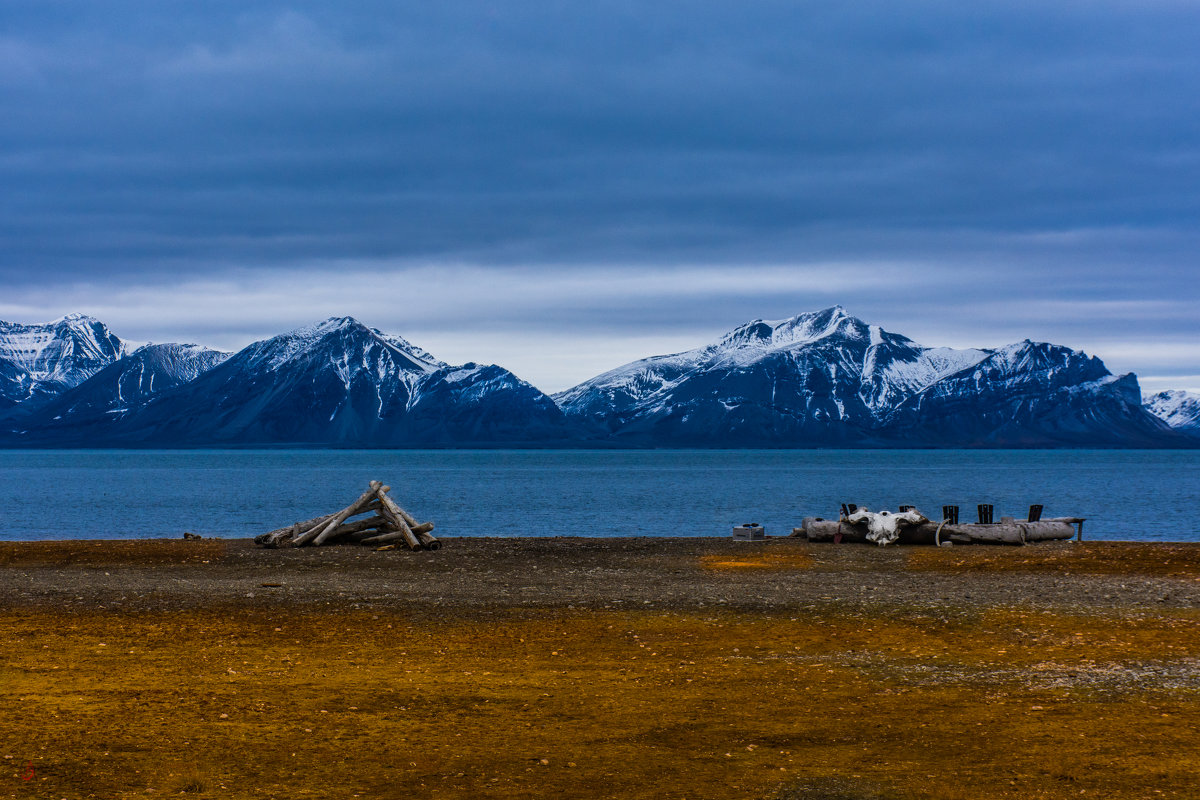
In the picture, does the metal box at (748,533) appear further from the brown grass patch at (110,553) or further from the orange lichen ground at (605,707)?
the orange lichen ground at (605,707)

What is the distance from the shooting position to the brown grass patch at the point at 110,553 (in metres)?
35.2

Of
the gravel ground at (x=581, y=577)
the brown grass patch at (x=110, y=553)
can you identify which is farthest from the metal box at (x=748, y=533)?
the brown grass patch at (x=110, y=553)

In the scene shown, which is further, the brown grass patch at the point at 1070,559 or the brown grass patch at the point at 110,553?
the brown grass patch at the point at 110,553

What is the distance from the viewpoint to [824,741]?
13.9 m

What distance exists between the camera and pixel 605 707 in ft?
51.4

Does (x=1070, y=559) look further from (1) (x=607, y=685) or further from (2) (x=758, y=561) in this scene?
(1) (x=607, y=685)

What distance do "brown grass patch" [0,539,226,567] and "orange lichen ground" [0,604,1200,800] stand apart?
1270cm

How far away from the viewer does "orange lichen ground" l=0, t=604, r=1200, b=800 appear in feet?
41.1

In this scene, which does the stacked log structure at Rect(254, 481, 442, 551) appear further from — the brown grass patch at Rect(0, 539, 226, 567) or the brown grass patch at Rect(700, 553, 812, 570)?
the brown grass patch at Rect(700, 553, 812, 570)

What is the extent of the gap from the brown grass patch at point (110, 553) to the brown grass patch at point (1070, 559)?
21151 millimetres

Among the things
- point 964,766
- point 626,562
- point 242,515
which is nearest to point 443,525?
point 242,515

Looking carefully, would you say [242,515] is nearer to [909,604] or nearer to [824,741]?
[909,604]

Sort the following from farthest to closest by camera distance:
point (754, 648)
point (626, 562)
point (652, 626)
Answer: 1. point (626, 562)
2. point (652, 626)
3. point (754, 648)

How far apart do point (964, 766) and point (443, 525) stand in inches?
2589
